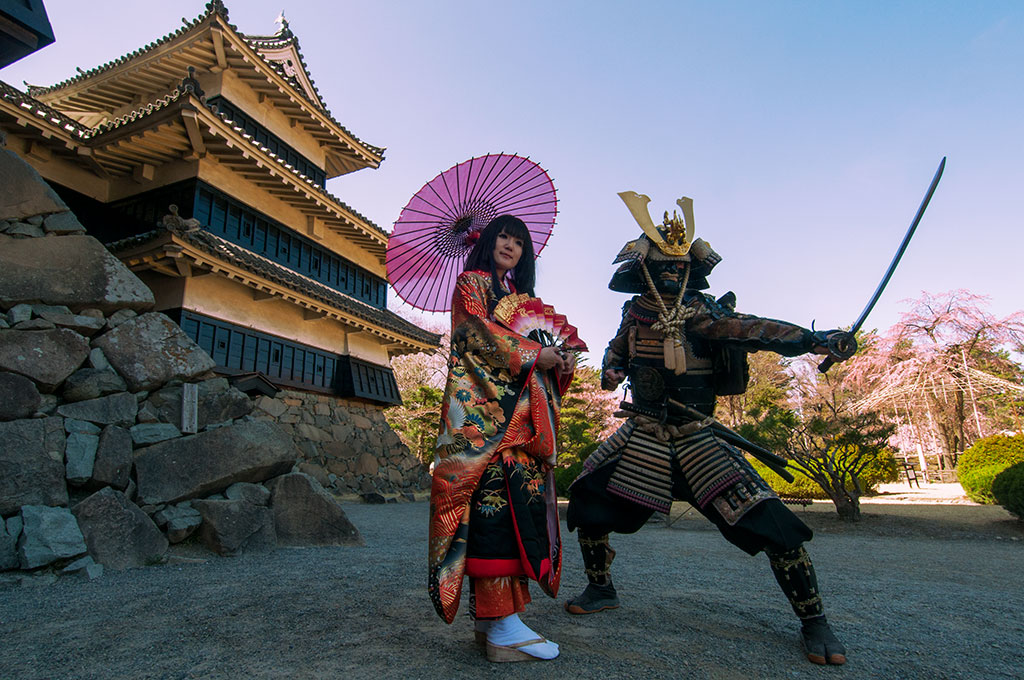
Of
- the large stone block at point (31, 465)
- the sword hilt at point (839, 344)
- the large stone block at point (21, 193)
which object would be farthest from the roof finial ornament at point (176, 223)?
the sword hilt at point (839, 344)

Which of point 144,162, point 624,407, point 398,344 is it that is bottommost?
point 624,407

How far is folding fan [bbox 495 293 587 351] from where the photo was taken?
2623mm

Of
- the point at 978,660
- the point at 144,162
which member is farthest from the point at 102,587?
the point at 144,162

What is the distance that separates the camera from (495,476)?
7.74 feet

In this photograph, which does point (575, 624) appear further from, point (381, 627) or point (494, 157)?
point (494, 157)

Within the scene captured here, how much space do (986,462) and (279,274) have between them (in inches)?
554

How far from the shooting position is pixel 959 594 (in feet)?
12.2

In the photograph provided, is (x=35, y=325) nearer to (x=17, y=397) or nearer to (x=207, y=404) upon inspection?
(x=17, y=397)

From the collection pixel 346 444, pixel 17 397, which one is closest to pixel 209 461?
pixel 17 397

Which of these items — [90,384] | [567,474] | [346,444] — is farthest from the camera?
[346,444]

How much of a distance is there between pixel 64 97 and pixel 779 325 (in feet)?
47.8

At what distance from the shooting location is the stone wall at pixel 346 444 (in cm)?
1085

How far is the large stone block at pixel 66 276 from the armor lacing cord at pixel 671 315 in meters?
5.03

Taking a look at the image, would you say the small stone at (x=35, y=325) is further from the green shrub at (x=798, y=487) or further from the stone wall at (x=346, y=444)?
the green shrub at (x=798, y=487)
